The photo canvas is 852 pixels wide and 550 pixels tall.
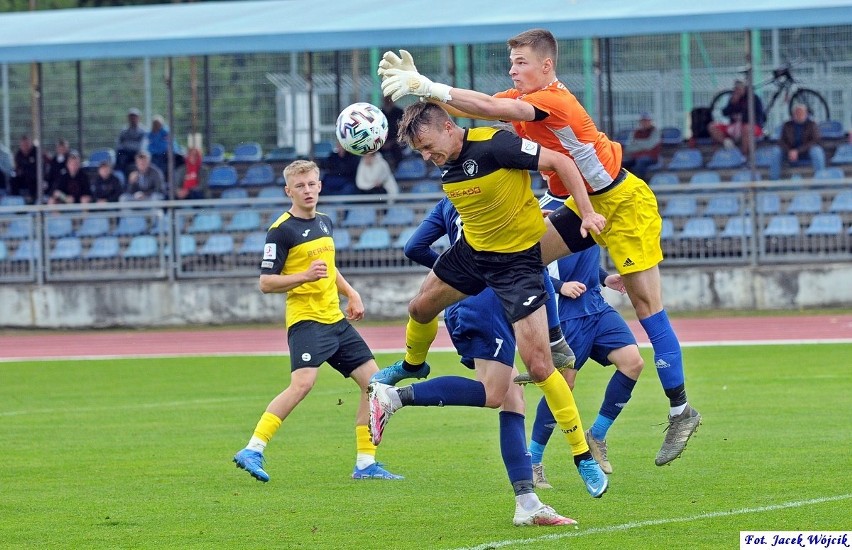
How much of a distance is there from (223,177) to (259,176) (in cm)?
69

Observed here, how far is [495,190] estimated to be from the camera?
23.4ft

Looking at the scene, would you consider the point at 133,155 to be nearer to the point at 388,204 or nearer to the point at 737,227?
the point at 388,204

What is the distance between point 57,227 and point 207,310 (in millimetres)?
2665

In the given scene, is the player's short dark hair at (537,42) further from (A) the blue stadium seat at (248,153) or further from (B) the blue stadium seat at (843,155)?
(A) the blue stadium seat at (248,153)

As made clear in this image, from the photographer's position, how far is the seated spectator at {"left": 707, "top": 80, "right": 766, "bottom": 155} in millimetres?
22484

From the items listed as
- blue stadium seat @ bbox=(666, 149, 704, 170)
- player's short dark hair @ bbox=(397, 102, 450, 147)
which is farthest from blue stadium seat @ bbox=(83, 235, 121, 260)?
player's short dark hair @ bbox=(397, 102, 450, 147)

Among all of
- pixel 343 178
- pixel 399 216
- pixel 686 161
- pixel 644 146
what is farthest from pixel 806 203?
pixel 343 178

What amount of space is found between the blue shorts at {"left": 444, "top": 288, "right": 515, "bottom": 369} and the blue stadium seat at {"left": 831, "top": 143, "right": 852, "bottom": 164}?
15.9 meters

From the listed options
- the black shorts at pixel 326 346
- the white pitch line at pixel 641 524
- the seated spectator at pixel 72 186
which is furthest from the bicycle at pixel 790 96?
the white pitch line at pixel 641 524

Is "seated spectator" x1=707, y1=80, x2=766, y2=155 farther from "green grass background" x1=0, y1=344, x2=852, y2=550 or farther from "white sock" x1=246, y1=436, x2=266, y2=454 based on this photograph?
"white sock" x1=246, y1=436, x2=266, y2=454

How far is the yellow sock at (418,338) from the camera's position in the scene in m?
7.90

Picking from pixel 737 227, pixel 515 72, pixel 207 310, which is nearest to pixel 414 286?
pixel 207 310

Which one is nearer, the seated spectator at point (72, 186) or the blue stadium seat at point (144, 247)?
the blue stadium seat at point (144, 247)

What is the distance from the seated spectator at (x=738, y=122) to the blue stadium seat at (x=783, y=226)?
8.25 ft
